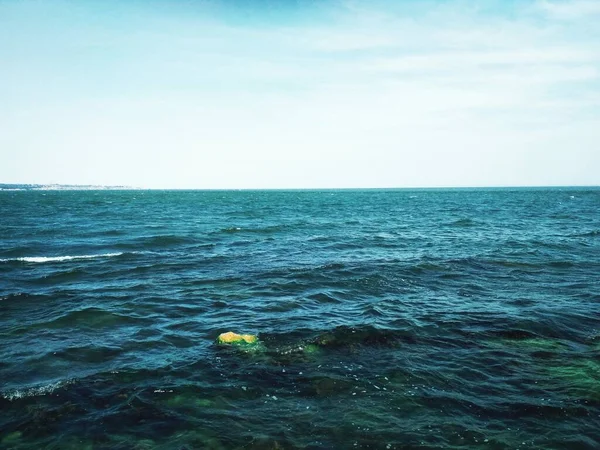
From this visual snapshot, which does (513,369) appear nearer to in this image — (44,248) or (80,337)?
(80,337)

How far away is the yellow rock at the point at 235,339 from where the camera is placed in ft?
38.9

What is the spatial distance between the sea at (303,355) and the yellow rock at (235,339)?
23 cm

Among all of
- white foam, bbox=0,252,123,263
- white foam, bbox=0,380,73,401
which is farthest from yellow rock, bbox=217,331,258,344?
white foam, bbox=0,252,123,263

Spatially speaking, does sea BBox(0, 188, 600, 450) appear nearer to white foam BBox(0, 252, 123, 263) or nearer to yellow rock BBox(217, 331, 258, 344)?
yellow rock BBox(217, 331, 258, 344)

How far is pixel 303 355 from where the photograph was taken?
1098 cm

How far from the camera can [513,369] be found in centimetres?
999

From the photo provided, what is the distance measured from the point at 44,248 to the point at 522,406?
33.2m

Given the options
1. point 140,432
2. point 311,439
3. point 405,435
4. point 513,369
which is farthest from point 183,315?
point 513,369

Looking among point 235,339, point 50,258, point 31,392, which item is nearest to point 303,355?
point 235,339

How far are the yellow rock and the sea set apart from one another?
0.76ft

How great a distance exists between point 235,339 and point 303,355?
93.0 inches

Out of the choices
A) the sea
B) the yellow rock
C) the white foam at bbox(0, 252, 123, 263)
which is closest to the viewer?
the sea

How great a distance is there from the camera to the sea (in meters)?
7.64

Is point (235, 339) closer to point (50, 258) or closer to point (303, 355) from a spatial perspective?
point (303, 355)
